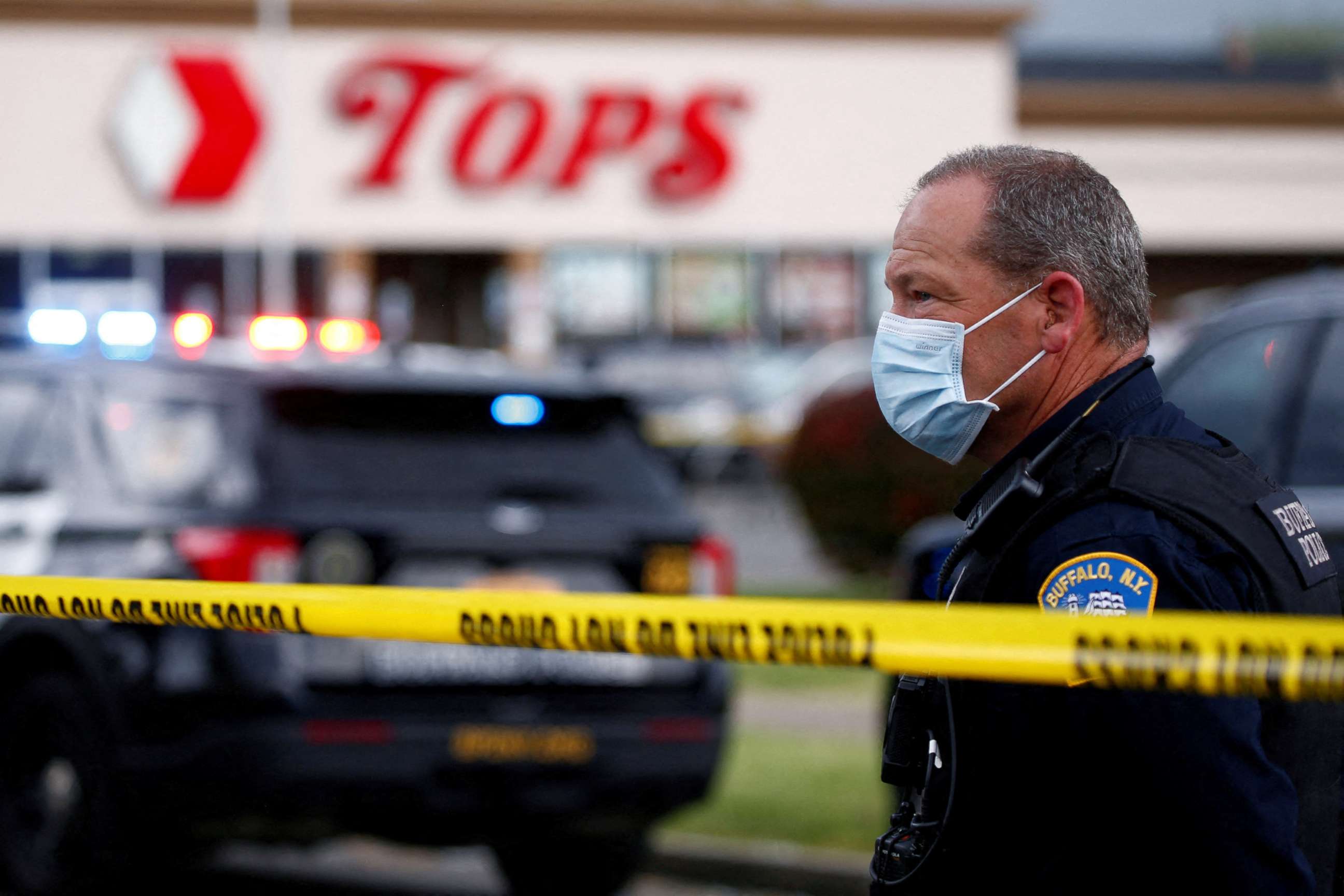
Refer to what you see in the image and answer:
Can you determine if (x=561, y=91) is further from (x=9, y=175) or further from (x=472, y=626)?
(x=472, y=626)

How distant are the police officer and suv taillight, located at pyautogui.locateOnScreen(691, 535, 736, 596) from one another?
10.5 feet

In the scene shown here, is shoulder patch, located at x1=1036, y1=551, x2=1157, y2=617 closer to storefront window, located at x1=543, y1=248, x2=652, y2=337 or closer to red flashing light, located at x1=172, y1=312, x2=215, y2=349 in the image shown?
red flashing light, located at x1=172, y1=312, x2=215, y2=349

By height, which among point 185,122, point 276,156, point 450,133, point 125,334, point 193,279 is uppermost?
point 450,133

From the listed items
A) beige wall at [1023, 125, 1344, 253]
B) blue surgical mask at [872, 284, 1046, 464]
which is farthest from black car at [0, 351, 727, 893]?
beige wall at [1023, 125, 1344, 253]

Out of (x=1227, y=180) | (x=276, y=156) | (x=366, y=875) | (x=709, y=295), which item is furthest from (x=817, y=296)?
(x=366, y=875)

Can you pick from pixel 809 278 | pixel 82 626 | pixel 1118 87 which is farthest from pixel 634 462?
pixel 1118 87

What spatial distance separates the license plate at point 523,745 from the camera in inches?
194

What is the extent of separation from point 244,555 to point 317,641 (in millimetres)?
314

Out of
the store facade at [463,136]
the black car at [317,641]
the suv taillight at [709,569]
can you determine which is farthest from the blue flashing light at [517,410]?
the store facade at [463,136]

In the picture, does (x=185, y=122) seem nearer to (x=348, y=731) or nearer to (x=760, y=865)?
(x=760, y=865)

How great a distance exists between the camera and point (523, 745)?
4973mm

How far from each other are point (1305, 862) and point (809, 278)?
1132 inches

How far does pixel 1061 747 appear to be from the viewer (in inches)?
68.7

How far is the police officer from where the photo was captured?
5.56 feet
